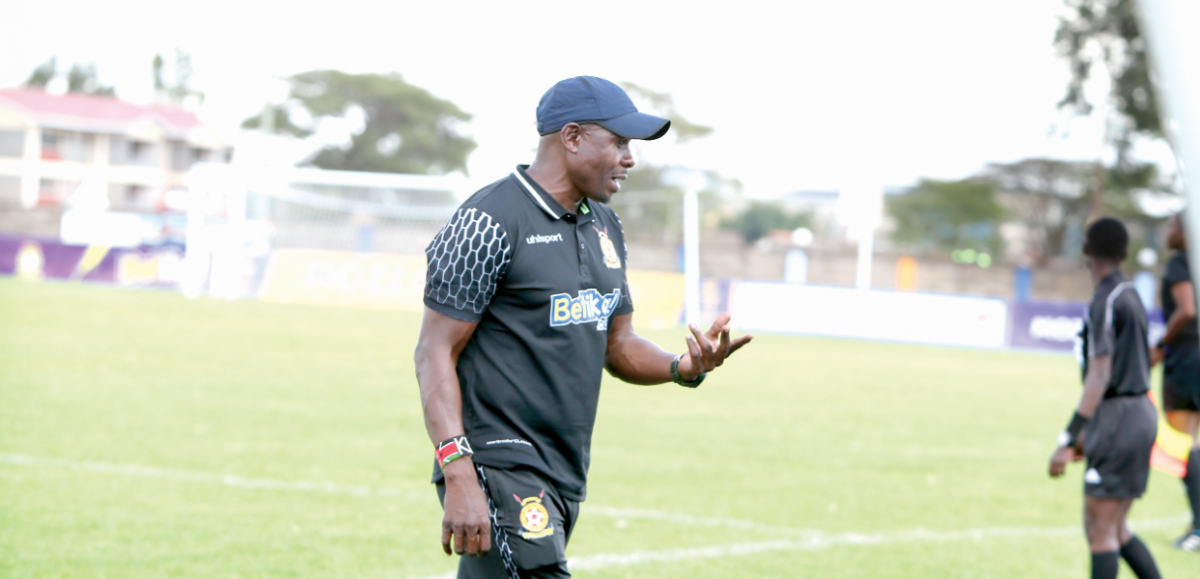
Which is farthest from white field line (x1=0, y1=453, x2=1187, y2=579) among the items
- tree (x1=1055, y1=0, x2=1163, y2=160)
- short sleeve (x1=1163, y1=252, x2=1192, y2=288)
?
tree (x1=1055, y1=0, x2=1163, y2=160)

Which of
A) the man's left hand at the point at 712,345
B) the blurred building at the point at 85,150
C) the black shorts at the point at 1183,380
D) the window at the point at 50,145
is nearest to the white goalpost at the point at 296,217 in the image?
the black shorts at the point at 1183,380

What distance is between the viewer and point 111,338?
16984 mm

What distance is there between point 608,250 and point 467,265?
60 cm

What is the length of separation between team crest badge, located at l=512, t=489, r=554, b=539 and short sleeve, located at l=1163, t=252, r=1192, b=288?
18.6ft

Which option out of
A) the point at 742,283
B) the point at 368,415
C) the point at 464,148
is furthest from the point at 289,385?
the point at 464,148

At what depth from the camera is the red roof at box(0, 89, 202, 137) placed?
7781 cm

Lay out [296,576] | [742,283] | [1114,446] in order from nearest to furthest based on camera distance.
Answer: [1114,446], [296,576], [742,283]

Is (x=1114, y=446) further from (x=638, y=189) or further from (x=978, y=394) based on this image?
(x=638, y=189)

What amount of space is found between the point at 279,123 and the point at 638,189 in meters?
22.2

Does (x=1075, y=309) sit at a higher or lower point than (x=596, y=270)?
lower

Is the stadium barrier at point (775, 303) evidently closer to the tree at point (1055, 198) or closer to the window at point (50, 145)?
the tree at point (1055, 198)

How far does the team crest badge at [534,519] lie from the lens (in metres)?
3.27

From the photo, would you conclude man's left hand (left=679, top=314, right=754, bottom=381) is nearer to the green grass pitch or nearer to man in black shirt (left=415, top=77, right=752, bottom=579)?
man in black shirt (left=415, top=77, right=752, bottom=579)

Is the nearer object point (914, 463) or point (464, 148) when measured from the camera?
point (914, 463)
